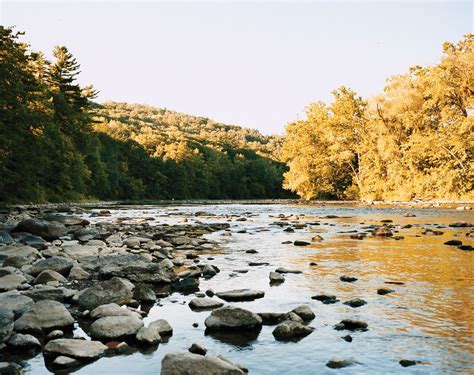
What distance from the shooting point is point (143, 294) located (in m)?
8.51

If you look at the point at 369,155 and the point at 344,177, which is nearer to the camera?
the point at 369,155

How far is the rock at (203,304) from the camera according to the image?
313 inches

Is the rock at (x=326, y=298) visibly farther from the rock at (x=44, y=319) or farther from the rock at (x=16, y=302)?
the rock at (x=16, y=302)

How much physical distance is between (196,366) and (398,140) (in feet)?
180

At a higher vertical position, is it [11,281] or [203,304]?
[11,281]

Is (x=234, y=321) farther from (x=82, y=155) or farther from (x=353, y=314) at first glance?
(x=82, y=155)

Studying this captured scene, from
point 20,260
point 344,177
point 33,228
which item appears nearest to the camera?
point 20,260

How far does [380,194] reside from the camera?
5800 centimetres

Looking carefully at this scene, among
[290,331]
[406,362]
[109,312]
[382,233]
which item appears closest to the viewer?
[406,362]

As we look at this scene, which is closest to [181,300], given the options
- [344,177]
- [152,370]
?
[152,370]

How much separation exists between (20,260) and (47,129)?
39676 mm

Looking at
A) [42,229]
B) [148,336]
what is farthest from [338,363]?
[42,229]

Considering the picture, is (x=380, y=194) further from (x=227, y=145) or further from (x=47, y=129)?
(x=227, y=145)

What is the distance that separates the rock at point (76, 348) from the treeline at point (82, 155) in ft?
88.4
